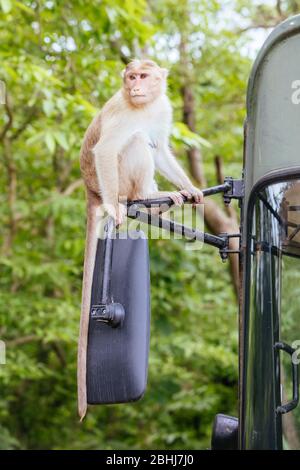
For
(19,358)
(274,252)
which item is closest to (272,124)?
(274,252)

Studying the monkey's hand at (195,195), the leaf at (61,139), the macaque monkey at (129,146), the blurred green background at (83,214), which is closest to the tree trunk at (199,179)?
the blurred green background at (83,214)

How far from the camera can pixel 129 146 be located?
9.87 ft

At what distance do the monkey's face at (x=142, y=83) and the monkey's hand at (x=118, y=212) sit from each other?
0.46 metres

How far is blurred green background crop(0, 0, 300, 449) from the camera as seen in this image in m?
5.27

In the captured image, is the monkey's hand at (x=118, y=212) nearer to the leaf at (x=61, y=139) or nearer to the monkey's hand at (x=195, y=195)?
the monkey's hand at (x=195, y=195)

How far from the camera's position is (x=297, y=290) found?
2203mm

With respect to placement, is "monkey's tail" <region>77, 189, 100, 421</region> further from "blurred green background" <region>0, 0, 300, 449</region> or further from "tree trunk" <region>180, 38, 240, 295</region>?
"tree trunk" <region>180, 38, 240, 295</region>

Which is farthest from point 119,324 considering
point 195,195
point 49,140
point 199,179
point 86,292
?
point 199,179

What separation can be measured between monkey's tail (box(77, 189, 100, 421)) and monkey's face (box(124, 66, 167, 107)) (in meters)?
0.43

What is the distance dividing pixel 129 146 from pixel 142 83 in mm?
279

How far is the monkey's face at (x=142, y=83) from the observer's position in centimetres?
282

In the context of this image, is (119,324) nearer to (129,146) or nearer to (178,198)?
(178,198)

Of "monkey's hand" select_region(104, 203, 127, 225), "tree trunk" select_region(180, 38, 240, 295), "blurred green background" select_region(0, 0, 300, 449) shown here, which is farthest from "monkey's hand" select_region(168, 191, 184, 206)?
"tree trunk" select_region(180, 38, 240, 295)

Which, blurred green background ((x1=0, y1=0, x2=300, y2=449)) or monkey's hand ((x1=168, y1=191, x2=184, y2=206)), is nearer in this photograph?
monkey's hand ((x1=168, y1=191, x2=184, y2=206))
